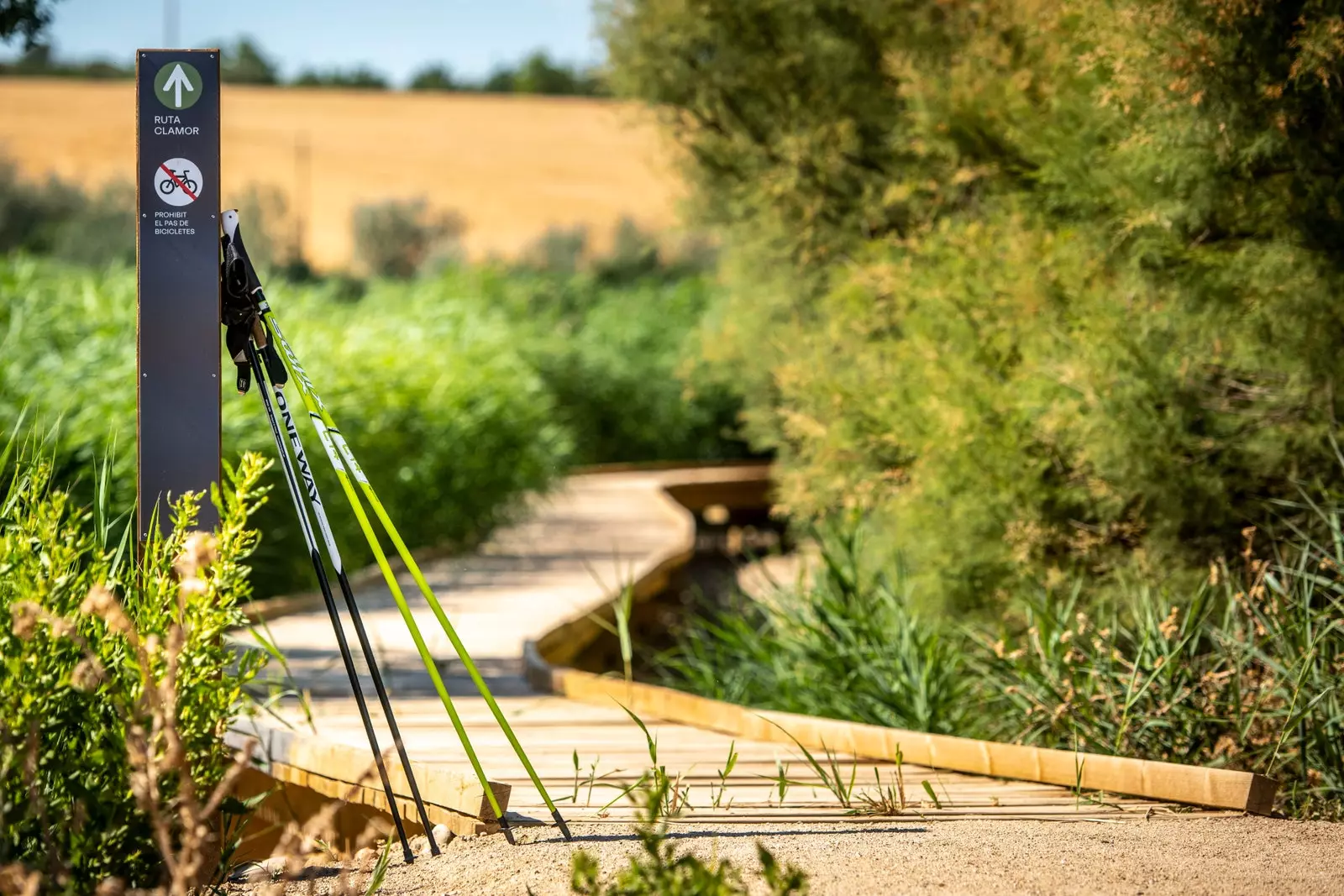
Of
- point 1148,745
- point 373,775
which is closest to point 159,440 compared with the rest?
point 373,775

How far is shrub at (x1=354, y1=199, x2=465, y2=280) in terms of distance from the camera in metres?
30.5

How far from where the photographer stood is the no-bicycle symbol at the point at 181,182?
9.35 ft

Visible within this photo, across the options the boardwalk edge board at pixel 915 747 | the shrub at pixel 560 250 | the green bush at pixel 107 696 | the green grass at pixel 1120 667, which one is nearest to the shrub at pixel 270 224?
the shrub at pixel 560 250

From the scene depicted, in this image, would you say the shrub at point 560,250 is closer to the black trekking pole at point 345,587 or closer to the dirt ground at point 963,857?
the black trekking pole at point 345,587

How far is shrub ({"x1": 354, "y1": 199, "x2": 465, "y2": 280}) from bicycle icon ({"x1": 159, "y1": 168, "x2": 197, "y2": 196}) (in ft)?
90.6

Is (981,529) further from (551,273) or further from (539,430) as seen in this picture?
(551,273)

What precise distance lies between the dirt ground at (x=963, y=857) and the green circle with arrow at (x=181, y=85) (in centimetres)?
162

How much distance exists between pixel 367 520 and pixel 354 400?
569 centimetres

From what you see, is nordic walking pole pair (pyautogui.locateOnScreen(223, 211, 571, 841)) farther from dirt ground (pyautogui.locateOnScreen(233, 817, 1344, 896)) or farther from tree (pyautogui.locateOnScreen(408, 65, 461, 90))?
tree (pyautogui.locateOnScreen(408, 65, 461, 90))

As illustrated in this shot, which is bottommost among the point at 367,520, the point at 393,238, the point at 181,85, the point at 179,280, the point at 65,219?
the point at 367,520

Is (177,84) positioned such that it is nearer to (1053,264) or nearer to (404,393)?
(1053,264)

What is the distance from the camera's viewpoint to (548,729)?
14.5 ft

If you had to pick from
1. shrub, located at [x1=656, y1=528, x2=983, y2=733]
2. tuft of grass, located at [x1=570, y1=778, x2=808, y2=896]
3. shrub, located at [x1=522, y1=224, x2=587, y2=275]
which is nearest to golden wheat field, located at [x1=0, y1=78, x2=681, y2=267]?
shrub, located at [x1=522, y1=224, x2=587, y2=275]

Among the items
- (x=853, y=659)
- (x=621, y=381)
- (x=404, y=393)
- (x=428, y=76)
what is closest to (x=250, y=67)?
(x=428, y=76)
